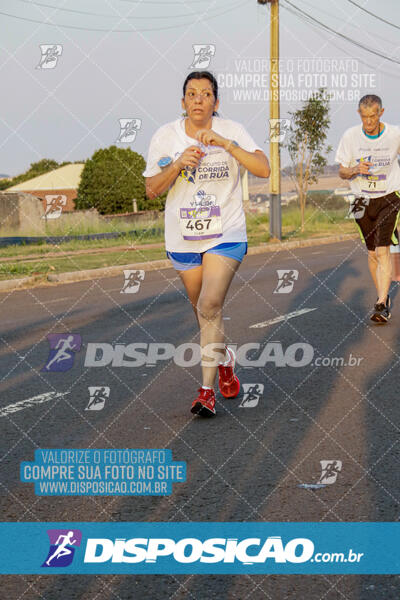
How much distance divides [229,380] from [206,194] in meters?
1.32

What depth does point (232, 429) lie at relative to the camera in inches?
211

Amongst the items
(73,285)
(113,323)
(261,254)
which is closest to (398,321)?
(113,323)

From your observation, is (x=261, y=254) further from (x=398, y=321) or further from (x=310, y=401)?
(x=310, y=401)

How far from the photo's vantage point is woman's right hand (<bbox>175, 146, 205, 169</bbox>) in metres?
5.31

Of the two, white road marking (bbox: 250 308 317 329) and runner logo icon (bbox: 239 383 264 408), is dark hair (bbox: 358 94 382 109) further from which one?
runner logo icon (bbox: 239 383 264 408)

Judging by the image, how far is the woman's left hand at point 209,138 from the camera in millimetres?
5309

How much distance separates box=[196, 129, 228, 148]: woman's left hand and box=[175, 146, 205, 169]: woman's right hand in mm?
63

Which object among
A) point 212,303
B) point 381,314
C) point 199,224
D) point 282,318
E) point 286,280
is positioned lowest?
point 286,280

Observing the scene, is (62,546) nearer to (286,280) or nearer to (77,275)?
(286,280)

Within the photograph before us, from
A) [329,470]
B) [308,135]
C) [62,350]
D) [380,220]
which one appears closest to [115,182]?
[308,135]

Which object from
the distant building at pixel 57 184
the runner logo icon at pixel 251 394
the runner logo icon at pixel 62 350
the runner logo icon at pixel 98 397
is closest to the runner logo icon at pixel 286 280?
the runner logo icon at pixel 62 350

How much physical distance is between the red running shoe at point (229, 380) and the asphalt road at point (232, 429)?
0.08 meters

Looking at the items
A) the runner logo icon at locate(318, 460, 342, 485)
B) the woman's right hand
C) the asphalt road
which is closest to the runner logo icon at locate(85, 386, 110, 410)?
the asphalt road

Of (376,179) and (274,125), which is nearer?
(376,179)
